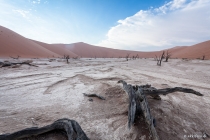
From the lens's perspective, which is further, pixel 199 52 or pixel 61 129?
pixel 199 52

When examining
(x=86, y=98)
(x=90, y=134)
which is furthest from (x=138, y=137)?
(x=86, y=98)

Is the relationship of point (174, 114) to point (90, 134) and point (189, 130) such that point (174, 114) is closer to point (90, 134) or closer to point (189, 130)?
point (189, 130)

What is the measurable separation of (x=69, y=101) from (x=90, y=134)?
4.73ft

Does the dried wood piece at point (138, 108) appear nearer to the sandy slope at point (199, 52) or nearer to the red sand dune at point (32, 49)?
the red sand dune at point (32, 49)

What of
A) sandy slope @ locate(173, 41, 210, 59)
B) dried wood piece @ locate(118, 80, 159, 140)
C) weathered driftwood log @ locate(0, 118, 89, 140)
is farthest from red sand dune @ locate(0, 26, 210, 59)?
dried wood piece @ locate(118, 80, 159, 140)

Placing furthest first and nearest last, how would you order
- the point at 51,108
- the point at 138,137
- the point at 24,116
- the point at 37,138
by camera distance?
the point at 51,108 < the point at 24,116 < the point at 138,137 < the point at 37,138

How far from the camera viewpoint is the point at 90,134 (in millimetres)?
1884

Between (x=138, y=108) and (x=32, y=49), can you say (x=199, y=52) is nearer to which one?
(x=138, y=108)

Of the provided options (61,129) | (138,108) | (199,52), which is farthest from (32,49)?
(199,52)

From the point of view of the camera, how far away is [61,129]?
1725 mm

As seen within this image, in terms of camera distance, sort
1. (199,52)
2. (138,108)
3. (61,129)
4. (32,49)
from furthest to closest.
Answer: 1. (32,49)
2. (199,52)
3. (138,108)
4. (61,129)

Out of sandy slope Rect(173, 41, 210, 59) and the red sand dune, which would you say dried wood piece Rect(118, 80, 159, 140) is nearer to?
the red sand dune

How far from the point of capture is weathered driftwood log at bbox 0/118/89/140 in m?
1.49

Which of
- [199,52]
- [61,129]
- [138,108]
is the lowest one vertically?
[61,129]
